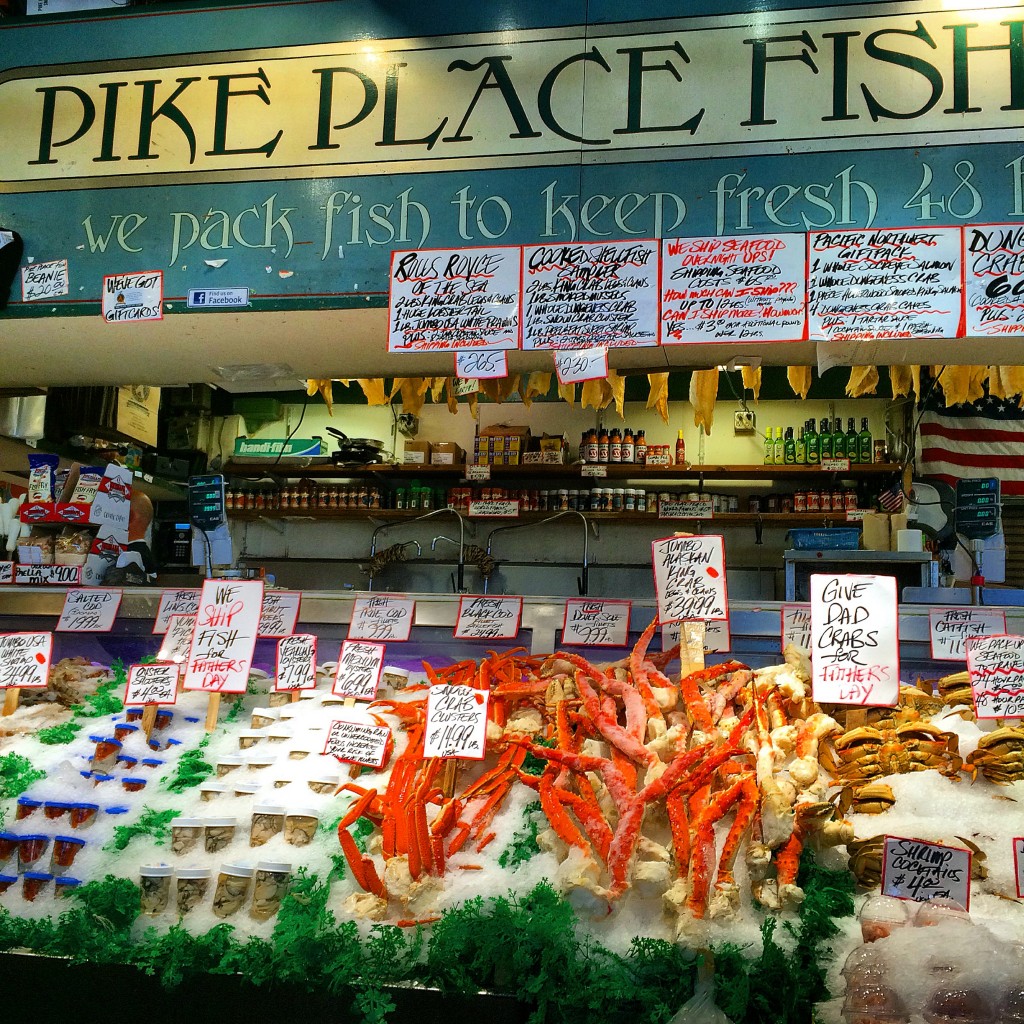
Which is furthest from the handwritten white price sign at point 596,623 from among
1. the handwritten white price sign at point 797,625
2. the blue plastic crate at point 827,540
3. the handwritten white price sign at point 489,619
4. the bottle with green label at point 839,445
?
the bottle with green label at point 839,445

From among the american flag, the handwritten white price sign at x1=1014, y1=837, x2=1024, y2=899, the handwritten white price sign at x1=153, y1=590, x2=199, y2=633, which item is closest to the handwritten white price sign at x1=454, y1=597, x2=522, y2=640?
the handwritten white price sign at x1=153, y1=590, x2=199, y2=633

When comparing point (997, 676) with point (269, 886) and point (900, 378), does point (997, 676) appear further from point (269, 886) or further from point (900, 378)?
point (269, 886)

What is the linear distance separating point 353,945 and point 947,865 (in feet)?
3.62

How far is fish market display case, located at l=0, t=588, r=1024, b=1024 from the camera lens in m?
1.73

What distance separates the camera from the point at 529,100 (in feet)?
8.85

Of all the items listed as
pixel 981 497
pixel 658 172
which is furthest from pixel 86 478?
pixel 981 497

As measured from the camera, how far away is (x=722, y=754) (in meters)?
2.03

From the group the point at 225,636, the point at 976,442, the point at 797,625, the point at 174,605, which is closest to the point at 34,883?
the point at 225,636

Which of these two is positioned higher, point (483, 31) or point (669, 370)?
point (483, 31)

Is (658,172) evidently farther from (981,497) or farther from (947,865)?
(981,497)

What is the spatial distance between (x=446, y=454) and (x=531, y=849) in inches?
235

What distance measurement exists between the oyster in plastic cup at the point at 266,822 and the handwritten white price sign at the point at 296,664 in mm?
607

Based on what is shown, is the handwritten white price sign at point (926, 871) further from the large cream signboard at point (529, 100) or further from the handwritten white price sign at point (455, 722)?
the large cream signboard at point (529, 100)

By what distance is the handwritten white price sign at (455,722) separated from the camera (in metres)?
2.21
